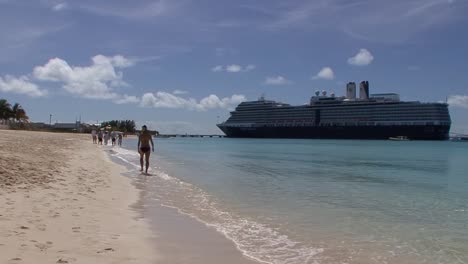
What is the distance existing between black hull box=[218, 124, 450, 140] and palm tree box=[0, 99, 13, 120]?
60.0 meters

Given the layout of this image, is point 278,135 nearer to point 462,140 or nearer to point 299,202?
point 462,140

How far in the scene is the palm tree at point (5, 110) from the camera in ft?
278

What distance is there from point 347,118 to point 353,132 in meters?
3.72

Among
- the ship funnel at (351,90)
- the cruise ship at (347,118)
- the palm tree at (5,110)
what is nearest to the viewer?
the palm tree at (5,110)

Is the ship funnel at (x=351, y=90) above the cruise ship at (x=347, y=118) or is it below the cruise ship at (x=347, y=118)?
above

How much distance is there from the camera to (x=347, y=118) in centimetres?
11175

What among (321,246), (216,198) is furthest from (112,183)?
(321,246)

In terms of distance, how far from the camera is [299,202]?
1045 cm

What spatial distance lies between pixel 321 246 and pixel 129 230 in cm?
260

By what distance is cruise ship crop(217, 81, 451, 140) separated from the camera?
105 metres

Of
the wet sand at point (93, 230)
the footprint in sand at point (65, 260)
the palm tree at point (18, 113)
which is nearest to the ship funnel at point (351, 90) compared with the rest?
the palm tree at point (18, 113)

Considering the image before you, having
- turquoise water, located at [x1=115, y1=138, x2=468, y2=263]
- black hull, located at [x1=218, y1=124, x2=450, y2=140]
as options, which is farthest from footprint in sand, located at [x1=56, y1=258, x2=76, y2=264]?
black hull, located at [x1=218, y1=124, x2=450, y2=140]

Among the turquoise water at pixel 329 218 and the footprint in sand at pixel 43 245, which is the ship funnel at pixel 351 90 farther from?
the footprint in sand at pixel 43 245

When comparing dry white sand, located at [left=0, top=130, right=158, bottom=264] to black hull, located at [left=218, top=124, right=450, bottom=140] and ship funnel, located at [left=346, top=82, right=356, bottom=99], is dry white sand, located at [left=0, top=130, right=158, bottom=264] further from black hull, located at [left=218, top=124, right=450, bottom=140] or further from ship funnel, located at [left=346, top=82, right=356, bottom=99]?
ship funnel, located at [left=346, top=82, right=356, bottom=99]
